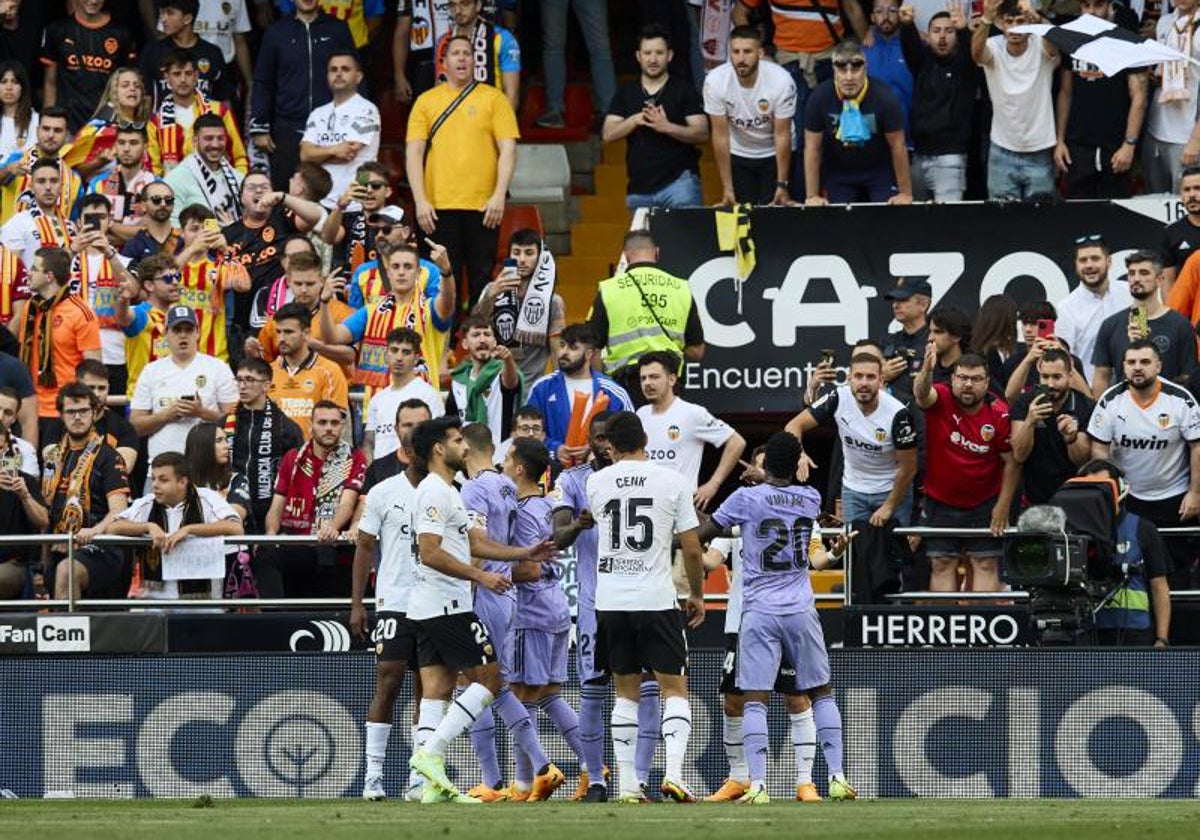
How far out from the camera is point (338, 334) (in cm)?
1767

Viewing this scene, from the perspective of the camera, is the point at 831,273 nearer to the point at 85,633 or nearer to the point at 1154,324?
the point at 1154,324

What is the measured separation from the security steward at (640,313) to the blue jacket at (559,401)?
706 mm

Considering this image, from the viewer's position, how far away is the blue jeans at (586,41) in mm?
21062

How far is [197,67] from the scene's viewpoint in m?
20.4

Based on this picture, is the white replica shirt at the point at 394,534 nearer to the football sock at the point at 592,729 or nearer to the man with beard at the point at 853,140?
the football sock at the point at 592,729

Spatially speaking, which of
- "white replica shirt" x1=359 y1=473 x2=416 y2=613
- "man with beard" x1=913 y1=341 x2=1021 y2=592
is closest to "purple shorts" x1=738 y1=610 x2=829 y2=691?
"white replica shirt" x1=359 y1=473 x2=416 y2=613

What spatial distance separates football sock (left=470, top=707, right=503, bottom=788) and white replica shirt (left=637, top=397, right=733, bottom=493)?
2423mm

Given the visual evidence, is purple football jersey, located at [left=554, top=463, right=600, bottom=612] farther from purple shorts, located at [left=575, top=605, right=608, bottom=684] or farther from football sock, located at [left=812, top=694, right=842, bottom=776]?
football sock, located at [left=812, top=694, right=842, bottom=776]

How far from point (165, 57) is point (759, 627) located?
9022mm

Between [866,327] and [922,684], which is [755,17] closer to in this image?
[866,327]

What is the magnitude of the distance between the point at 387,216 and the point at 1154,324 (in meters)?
5.74

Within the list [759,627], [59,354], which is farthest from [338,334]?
[759,627]

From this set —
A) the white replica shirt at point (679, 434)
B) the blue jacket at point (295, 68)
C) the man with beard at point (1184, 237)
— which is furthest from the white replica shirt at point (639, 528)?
the blue jacket at point (295, 68)

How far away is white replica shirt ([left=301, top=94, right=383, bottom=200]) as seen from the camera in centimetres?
1977
